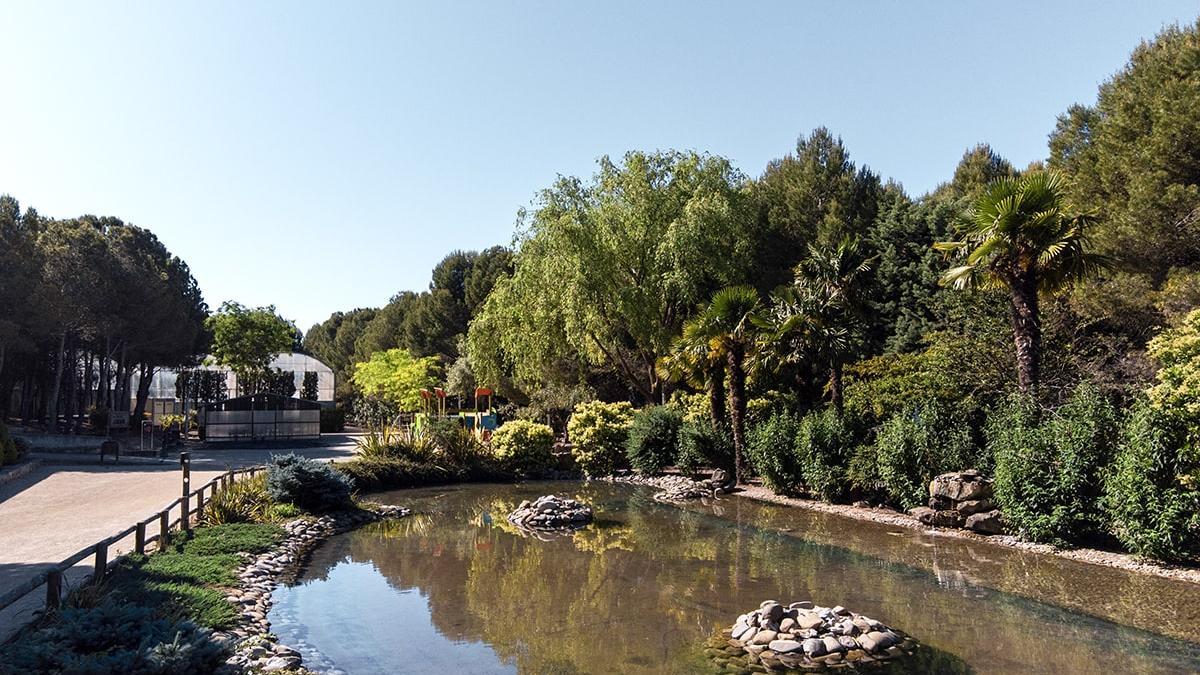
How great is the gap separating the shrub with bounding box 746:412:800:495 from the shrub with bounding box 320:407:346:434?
111 feet

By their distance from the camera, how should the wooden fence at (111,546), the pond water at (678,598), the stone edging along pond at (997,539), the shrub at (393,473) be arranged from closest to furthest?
1. the wooden fence at (111,546)
2. the pond water at (678,598)
3. the stone edging along pond at (997,539)
4. the shrub at (393,473)

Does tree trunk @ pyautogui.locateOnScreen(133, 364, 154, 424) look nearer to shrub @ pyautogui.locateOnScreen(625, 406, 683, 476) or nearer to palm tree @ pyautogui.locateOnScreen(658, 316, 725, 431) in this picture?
shrub @ pyautogui.locateOnScreen(625, 406, 683, 476)

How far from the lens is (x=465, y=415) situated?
35.7 m

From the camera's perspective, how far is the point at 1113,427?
12.7 m

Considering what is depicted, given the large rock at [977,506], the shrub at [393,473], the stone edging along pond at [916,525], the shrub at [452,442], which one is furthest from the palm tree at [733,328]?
the shrub at [393,473]

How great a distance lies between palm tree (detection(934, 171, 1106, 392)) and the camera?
45.2ft

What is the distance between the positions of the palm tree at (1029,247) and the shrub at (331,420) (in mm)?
41025

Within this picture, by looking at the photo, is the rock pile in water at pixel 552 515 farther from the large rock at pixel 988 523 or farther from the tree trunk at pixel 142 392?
the tree trunk at pixel 142 392

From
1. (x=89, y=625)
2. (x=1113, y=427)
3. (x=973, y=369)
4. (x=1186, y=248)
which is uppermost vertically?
(x=1186, y=248)

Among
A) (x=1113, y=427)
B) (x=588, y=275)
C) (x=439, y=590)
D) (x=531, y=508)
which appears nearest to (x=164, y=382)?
(x=588, y=275)

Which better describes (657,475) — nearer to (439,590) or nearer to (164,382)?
(439,590)

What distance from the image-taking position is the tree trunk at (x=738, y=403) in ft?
72.0

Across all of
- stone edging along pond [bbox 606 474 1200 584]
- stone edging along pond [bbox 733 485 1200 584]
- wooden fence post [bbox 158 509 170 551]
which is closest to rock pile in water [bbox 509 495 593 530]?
stone edging along pond [bbox 606 474 1200 584]

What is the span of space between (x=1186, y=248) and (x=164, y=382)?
198 ft
